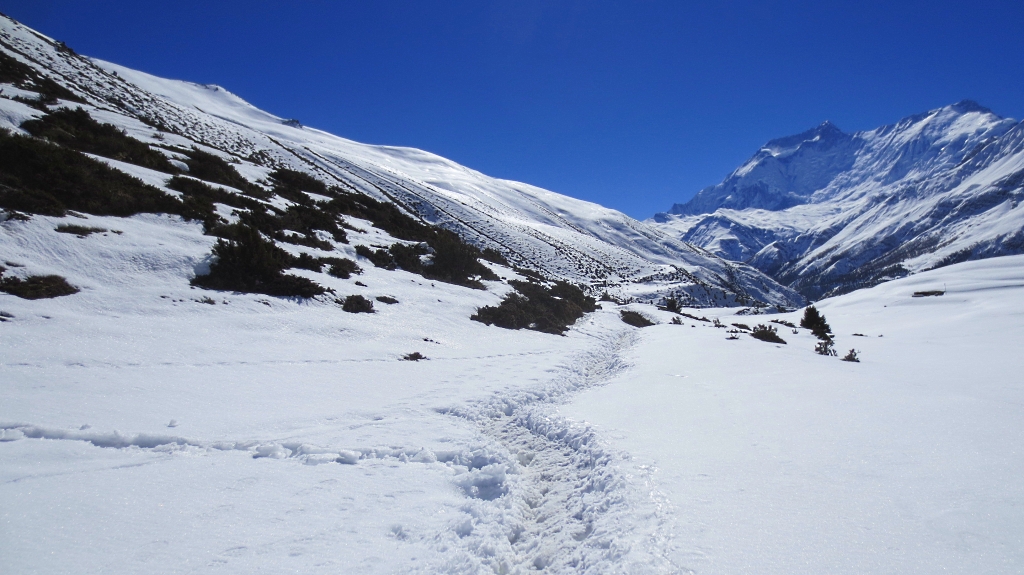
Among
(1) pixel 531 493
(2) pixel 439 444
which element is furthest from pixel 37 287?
(1) pixel 531 493

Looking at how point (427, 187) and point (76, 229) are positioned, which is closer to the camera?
point (76, 229)

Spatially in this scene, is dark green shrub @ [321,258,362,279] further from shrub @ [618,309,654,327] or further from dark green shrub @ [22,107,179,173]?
shrub @ [618,309,654,327]

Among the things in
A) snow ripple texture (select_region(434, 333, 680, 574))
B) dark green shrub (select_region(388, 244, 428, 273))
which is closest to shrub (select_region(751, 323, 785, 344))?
snow ripple texture (select_region(434, 333, 680, 574))

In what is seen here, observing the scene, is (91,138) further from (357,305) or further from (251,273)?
(357,305)

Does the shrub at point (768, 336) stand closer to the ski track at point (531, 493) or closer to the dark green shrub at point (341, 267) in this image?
the ski track at point (531, 493)

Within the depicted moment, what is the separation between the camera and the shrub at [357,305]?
12508mm

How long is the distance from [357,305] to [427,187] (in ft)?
251

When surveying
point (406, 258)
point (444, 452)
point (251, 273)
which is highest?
point (406, 258)

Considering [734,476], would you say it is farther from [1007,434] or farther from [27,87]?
[27,87]

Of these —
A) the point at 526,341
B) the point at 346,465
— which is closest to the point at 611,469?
the point at 346,465

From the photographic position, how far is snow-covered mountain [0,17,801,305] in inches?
1178

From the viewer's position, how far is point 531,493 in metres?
5.00

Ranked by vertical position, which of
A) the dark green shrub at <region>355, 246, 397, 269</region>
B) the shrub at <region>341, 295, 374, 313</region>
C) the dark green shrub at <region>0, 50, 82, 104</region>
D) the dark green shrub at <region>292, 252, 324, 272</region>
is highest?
the dark green shrub at <region>0, 50, 82, 104</region>

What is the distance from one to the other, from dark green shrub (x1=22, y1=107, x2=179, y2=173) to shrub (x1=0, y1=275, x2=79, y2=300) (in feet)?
33.6
